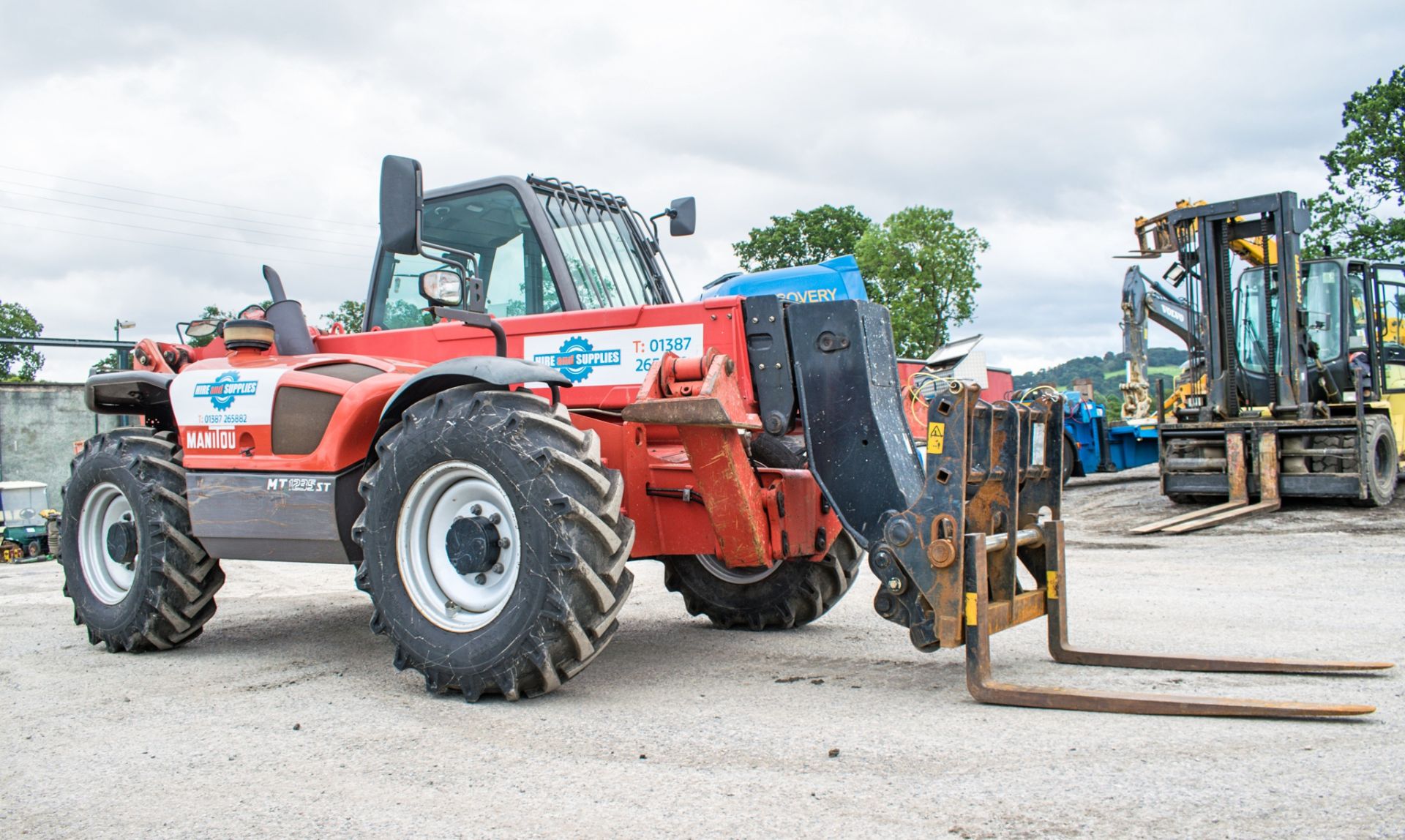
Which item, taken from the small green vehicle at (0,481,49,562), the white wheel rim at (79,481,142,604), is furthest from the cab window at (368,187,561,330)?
the small green vehicle at (0,481,49,562)

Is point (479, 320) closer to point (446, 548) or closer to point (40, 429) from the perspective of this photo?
point (446, 548)

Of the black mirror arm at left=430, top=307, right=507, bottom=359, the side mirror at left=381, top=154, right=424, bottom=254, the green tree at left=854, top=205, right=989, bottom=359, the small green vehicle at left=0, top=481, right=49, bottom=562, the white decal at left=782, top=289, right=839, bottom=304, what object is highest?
the green tree at left=854, top=205, right=989, bottom=359

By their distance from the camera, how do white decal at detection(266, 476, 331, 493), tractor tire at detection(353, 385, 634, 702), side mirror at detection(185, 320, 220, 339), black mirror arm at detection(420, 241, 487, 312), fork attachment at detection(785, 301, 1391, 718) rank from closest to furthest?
1. fork attachment at detection(785, 301, 1391, 718)
2. tractor tire at detection(353, 385, 634, 702)
3. black mirror arm at detection(420, 241, 487, 312)
4. white decal at detection(266, 476, 331, 493)
5. side mirror at detection(185, 320, 220, 339)

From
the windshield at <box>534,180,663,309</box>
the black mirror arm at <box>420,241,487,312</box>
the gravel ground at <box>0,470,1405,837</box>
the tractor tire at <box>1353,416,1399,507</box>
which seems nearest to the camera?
the gravel ground at <box>0,470,1405,837</box>

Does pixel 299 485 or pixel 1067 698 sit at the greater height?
pixel 299 485

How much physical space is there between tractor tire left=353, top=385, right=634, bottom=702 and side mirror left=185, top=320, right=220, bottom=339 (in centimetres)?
288

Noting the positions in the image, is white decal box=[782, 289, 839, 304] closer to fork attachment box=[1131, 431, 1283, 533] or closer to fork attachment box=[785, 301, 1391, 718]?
fork attachment box=[785, 301, 1391, 718]

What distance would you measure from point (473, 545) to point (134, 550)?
113 inches

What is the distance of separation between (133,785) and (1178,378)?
21339 millimetres

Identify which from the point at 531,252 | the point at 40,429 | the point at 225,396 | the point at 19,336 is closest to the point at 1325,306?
the point at 531,252

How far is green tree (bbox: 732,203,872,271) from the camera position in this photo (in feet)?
167

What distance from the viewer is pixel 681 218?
7.14 metres

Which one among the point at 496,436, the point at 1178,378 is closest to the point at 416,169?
the point at 496,436

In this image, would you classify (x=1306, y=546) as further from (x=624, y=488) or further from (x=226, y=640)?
(x=226, y=640)
